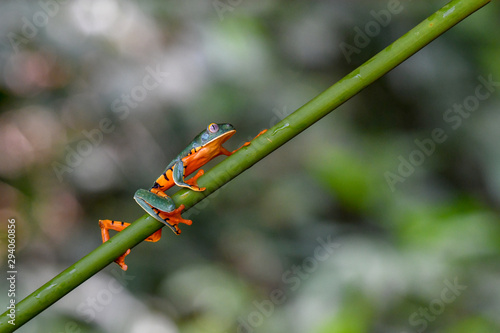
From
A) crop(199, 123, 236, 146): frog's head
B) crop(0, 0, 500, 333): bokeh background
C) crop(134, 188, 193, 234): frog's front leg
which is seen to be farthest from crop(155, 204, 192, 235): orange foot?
crop(0, 0, 500, 333): bokeh background

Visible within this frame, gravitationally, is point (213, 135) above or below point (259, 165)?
above

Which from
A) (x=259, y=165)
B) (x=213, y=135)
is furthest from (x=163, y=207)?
(x=259, y=165)

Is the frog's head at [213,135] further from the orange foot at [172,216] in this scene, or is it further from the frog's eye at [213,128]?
the orange foot at [172,216]

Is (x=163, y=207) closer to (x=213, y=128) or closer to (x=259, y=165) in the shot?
(x=213, y=128)

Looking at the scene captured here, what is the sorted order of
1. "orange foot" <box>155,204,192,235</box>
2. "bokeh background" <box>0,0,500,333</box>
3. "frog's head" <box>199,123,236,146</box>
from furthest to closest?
"bokeh background" <box>0,0,500,333</box>, "frog's head" <box>199,123,236,146</box>, "orange foot" <box>155,204,192,235</box>

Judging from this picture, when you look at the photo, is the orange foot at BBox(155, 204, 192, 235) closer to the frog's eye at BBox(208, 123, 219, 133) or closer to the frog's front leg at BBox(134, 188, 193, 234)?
the frog's front leg at BBox(134, 188, 193, 234)

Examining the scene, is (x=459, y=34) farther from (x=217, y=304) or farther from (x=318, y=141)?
(x=217, y=304)

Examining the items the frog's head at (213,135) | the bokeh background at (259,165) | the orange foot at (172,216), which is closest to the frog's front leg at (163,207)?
the orange foot at (172,216)

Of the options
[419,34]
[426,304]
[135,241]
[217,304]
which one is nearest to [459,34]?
[426,304]
